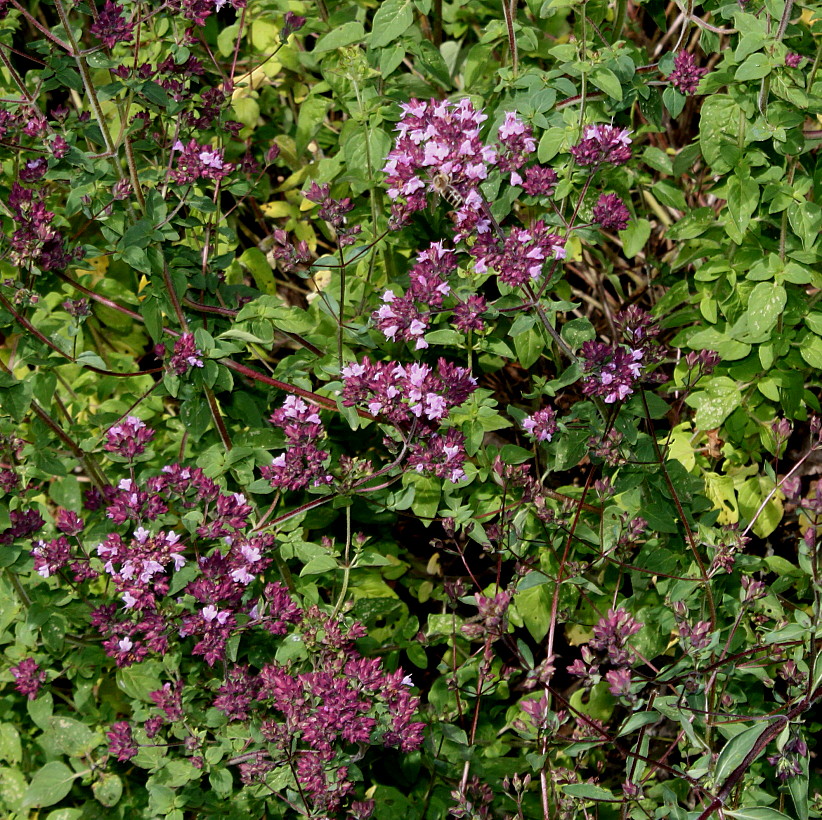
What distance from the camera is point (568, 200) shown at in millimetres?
2789

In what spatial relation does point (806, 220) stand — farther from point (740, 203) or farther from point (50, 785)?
point (50, 785)

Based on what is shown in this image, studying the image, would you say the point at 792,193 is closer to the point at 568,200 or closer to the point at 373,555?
the point at 568,200

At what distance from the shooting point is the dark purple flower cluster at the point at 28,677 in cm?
253

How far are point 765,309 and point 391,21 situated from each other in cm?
128

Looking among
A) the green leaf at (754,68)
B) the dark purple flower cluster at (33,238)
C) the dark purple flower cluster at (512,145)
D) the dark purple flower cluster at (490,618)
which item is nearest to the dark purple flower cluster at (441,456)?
the dark purple flower cluster at (490,618)

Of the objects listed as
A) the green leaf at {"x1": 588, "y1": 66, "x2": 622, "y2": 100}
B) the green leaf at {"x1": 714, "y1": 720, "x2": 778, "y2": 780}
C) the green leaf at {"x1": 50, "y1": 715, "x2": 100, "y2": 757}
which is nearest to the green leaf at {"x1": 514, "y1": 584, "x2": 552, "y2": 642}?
the green leaf at {"x1": 714, "y1": 720, "x2": 778, "y2": 780}

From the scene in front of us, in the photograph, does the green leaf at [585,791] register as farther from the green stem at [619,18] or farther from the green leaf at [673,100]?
the green stem at [619,18]

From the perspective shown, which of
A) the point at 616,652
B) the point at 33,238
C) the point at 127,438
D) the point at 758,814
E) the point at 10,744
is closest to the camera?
the point at 758,814

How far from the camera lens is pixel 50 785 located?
8.40ft

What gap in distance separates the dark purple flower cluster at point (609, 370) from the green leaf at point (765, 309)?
534mm

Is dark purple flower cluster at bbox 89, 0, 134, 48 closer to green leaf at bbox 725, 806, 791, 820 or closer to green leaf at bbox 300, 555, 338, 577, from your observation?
green leaf at bbox 300, 555, 338, 577

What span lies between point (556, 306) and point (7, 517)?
59.8 inches

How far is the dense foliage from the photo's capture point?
7.33 ft

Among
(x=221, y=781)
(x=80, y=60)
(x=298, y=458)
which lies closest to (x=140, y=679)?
(x=221, y=781)
